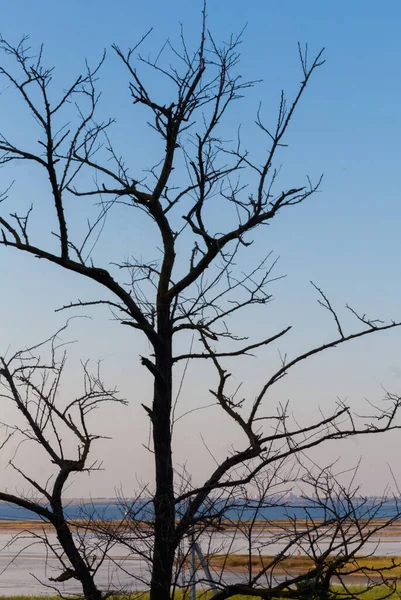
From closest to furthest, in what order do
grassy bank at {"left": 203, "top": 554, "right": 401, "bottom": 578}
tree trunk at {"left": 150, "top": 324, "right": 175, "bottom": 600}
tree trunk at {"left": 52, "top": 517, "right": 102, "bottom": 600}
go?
grassy bank at {"left": 203, "top": 554, "right": 401, "bottom": 578}
tree trunk at {"left": 150, "top": 324, "right": 175, "bottom": 600}
tree trunk at {"left": 52, "top": 517, "right": 102, "bottom": 600}

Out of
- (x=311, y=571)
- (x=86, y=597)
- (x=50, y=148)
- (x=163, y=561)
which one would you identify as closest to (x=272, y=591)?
(x=311, y=571)

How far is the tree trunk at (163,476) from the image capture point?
5945 millimetres

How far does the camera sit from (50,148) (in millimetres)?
5863

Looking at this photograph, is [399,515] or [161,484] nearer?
[399,515]

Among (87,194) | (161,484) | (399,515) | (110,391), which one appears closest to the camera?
(399,515)

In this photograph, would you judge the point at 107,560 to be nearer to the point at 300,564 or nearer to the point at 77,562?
the point at 300,564

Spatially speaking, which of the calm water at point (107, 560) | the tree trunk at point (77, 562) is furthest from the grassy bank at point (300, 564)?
the tree trunk at point (77, 562)

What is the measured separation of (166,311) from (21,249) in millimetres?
1168

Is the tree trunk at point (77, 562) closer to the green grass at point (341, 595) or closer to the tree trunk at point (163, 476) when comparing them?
the green grass at point (341, 595)

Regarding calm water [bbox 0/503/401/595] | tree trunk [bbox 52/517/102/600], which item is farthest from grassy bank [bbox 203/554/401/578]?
tree trunk [bbox 52/517/102/600]

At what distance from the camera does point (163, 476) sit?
241 inches

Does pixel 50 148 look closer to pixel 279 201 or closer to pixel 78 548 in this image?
pixel 279 201

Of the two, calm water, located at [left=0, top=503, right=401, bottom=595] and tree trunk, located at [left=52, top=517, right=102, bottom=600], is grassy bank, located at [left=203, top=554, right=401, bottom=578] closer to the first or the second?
calm water, located at [left=0, top=503, right=401, bottom=595]

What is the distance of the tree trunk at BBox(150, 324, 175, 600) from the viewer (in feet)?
19.5
